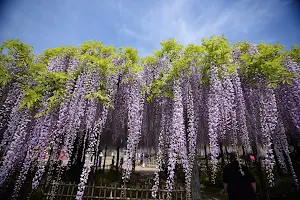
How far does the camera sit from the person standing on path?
14.1ft

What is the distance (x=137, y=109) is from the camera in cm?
553

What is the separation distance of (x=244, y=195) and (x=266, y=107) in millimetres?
2749

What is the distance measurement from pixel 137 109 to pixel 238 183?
11.7ft

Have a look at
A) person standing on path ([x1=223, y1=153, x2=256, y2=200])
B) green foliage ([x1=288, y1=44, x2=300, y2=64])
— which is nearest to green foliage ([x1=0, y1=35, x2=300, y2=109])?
green foliage ([x1=288, y1=44, x2=300, y2=64])

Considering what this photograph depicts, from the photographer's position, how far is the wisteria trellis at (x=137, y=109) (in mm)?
4879

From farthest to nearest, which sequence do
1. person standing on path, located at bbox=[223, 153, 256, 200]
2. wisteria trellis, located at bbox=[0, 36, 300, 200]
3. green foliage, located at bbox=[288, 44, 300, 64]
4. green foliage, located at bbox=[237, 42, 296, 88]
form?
green foliage, located at bbox=[288, 44, 300, 64] < green foliage, located at bbox=[237, 42, 296, 88] < wisteria trellis, located at bbox=[0, 36, 300, 200] < person standing on path, located at bbox=[223, 153, 256, 200]

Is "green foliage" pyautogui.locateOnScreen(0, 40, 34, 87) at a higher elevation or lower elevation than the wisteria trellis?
higher

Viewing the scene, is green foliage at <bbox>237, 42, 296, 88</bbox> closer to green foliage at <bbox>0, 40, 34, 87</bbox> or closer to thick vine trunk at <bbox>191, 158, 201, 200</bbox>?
thick vine trunk at <bbox>191, 158, 201, 200</bbox>

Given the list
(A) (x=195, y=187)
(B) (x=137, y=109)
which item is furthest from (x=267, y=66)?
(A) (x=195, y=187)

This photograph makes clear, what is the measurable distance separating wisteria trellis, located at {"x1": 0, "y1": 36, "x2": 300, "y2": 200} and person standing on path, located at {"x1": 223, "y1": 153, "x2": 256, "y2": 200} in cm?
58

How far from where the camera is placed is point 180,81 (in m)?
5.49

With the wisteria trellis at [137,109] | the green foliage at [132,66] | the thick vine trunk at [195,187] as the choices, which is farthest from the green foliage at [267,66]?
the thick vine trunk at [195,187]

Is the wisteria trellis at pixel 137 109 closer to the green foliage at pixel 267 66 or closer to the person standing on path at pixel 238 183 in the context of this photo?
the green foliage at pixel 267 66

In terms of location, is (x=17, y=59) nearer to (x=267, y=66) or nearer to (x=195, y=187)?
(x=195, y=187)
